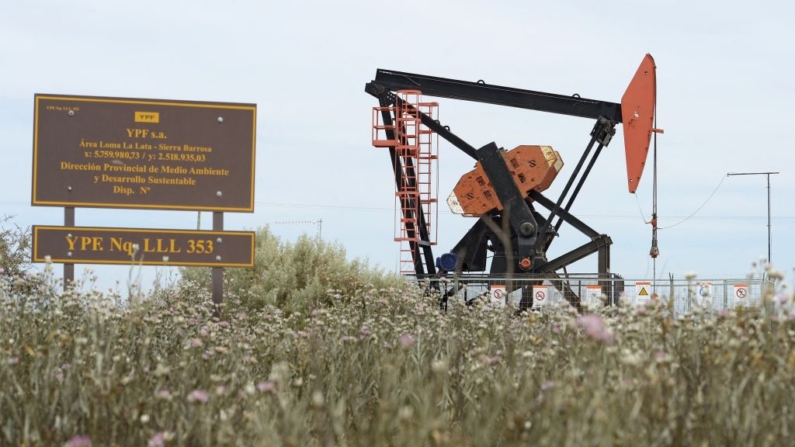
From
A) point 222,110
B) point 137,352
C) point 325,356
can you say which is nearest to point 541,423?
point 325,356

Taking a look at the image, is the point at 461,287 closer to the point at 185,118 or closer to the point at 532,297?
the point at 532,297

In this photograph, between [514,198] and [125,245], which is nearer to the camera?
[125,245]

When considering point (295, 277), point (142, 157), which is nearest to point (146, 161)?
point (142, 157)

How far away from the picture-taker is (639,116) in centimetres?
2273

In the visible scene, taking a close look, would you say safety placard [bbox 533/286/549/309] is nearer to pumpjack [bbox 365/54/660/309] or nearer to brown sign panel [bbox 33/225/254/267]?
pumpjack [bbox 365/54/660/309]

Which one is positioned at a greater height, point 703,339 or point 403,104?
point 403,104

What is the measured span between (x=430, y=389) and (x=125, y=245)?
10571mm

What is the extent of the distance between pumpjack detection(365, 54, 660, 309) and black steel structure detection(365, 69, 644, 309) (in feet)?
0.08

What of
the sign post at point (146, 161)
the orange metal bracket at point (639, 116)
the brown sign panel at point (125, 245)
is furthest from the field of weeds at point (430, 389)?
the orange metal bracket at point (639, 116)

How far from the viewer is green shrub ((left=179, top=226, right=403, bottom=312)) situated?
1730 cm

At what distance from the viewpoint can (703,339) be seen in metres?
6.98

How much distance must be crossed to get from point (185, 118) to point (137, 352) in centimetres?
630

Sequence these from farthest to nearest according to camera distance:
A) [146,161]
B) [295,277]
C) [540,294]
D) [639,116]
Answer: [639,116], [540,294], [295,277], [146,161]

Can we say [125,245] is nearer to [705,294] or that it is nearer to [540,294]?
[705,294]
